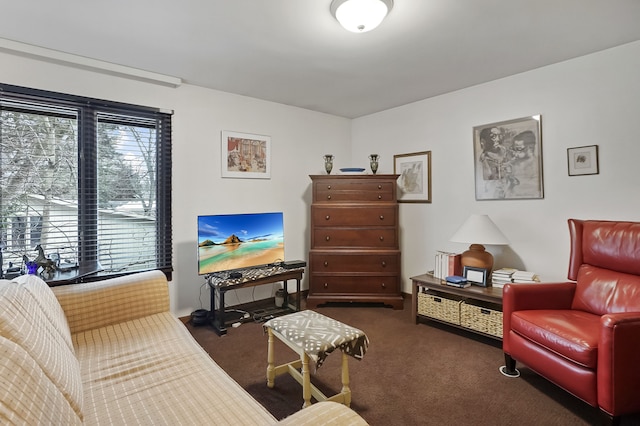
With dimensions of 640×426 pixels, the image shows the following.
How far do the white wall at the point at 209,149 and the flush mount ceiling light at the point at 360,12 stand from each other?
1.95 metres

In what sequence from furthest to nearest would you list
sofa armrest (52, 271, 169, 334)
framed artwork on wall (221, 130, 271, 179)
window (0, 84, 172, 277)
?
framed artwork on wall (221, 130, 271, 179) → window (0, 84, 172, 277) → sofa armrest (52, 271, 169, 334)

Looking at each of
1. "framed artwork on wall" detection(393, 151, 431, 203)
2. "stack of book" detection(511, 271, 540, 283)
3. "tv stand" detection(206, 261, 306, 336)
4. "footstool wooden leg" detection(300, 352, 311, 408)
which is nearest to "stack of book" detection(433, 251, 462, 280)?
"stack of book" detection(511, 271, 540, 283)

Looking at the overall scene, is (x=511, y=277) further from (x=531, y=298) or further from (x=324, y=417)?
(x=324, y=417)

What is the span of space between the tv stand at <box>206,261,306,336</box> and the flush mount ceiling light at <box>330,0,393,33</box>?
2.30 m

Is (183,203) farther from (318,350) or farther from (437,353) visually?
(437,353)

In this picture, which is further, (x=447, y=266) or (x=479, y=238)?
(x=447, y=266)

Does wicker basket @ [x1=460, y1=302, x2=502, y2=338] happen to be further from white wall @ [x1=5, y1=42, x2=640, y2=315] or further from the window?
the window

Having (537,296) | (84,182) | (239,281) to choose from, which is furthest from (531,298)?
(84,182)

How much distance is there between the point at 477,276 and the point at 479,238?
367mm

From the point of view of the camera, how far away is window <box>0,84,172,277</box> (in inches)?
100

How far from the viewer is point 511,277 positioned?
288 cm

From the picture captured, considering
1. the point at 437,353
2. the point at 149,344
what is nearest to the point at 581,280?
the point at 437,353

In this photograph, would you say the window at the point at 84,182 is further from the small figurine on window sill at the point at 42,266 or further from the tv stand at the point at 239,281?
the tv stand at the point at 239,281

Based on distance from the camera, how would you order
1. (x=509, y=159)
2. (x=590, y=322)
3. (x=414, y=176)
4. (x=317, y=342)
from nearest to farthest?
1. (x=317, y=342)
2. (x=590, y=322)
3. (x=509, y=159)
4. (x=414, y=176)
